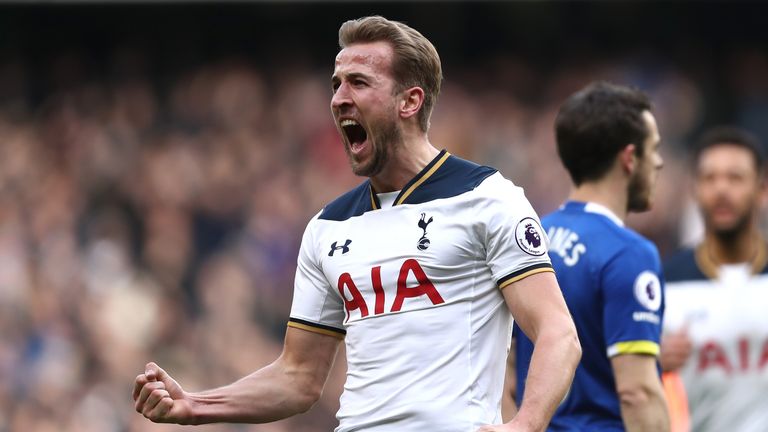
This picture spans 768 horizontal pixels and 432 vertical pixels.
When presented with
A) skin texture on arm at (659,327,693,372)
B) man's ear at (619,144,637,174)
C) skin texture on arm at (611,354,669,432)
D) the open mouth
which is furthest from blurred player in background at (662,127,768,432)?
the open mouth

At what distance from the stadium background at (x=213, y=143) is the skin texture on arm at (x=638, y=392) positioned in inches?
299

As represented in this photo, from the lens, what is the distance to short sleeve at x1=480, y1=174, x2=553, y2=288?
4.32 m

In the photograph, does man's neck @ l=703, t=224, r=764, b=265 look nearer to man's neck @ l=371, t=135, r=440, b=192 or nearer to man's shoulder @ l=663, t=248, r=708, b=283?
man's shoulder @ l=663, t=248, r=708, b=283

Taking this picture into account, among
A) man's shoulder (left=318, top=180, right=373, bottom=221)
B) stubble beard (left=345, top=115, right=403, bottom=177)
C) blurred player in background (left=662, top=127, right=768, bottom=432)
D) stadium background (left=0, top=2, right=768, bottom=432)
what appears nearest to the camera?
stubble beard (left=345, top=115, right=403, bottom=177)

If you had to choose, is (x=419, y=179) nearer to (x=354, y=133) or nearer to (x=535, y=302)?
(x=354, y=133)

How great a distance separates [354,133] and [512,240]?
0.71m

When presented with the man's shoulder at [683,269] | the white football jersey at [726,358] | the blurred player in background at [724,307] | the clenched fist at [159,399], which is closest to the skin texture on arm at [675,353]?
the blurred player in background at [724,307]

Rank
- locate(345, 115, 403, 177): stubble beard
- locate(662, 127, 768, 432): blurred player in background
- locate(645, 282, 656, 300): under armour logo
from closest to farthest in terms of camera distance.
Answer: locate(345, 115, 403, 177): stubble beard → locate(645, 282, 656, 300): under armour logo → locate(662, 127, 768, 432): blurred player in background

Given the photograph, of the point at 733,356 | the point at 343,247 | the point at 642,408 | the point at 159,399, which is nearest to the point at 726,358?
the point at 733,356

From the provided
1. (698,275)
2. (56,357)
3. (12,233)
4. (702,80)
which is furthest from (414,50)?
(702,80)

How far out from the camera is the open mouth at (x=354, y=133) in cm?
462

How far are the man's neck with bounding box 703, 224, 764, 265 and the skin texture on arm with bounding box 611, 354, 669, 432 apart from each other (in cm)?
214

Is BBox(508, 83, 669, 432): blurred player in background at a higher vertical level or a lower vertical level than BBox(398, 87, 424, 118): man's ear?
lower

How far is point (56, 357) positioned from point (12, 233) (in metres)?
1.79
